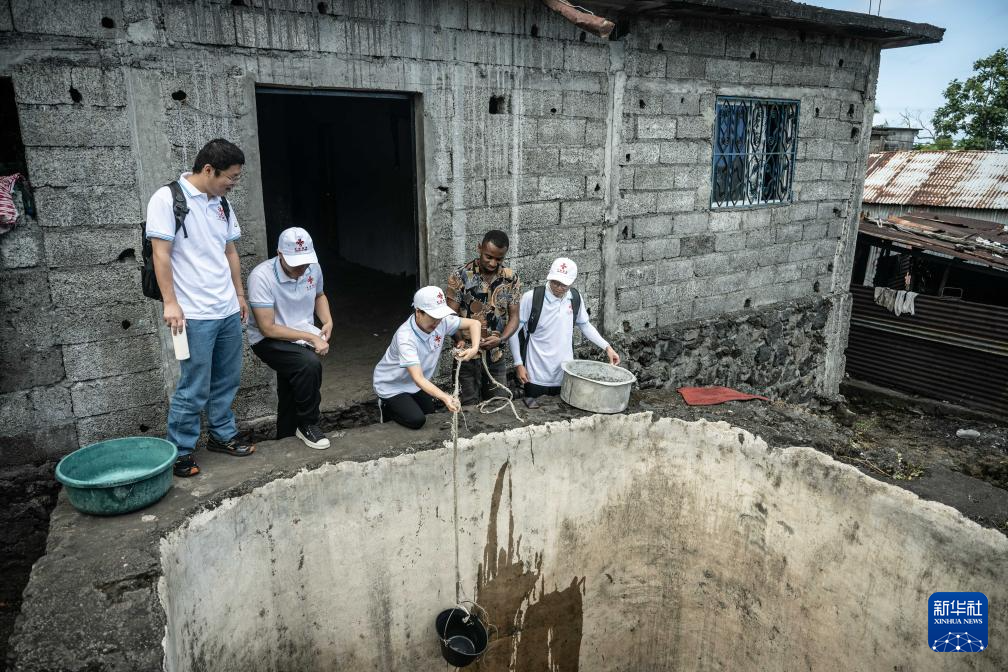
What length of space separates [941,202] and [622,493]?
14.9 metres

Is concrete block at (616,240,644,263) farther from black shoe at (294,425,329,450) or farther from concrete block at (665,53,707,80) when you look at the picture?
black shoe at (294,425,329,450)

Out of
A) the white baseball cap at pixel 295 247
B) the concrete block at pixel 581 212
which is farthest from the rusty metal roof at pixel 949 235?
the white baseball cap at pixel 295 247

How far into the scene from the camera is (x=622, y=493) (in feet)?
17.8

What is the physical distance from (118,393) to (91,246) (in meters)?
1.00

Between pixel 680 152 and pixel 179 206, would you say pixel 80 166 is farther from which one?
pixel 680 152

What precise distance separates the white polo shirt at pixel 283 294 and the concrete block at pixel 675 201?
12.7 ft

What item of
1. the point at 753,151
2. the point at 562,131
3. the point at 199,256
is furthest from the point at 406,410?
the point at 753,151

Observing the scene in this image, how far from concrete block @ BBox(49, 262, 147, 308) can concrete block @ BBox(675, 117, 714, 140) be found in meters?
5.16

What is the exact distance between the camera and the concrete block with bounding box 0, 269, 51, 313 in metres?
4.17

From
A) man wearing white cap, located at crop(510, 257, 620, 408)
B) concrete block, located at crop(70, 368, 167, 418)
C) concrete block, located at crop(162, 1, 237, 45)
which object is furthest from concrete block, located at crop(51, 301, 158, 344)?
man wearing white cap, located at crop(510, 257, 620, 408)

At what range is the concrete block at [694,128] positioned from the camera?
693cm

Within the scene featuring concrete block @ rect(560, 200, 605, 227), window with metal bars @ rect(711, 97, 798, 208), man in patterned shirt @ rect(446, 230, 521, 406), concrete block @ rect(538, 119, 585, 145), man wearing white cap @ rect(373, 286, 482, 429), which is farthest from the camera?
window with metal bars @ rect(711, 97, 798, 208)

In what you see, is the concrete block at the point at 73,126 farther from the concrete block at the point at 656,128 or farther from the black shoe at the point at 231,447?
the concrete block at the point at 656,128

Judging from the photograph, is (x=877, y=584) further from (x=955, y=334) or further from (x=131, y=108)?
(x=955, y=334)
